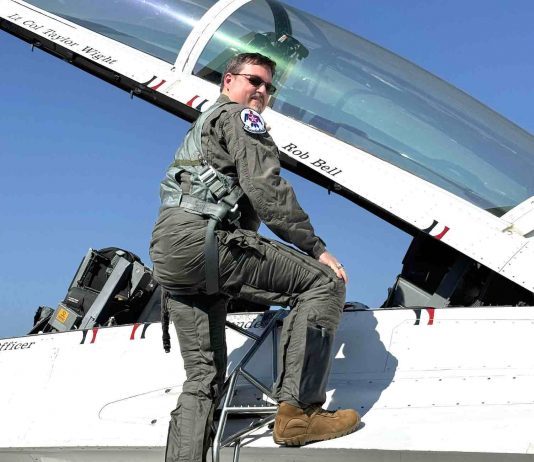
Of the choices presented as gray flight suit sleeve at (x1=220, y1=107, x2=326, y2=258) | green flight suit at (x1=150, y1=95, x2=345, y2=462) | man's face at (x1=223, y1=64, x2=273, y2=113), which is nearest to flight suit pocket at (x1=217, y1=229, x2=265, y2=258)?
green flight suit at (x1=150, y1=95, x2=345, y2=462)

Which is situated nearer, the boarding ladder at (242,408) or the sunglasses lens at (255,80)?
the boarding ladder at (242,408)

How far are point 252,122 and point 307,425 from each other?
1.35m

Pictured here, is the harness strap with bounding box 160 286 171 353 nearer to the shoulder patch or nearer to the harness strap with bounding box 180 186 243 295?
the harness strap with bounding box 180 186 243 295

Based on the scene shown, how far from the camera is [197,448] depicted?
3418 mm

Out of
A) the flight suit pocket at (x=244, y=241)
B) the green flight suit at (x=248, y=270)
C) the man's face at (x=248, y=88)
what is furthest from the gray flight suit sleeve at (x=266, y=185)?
the man's face at (x=248, y=88)

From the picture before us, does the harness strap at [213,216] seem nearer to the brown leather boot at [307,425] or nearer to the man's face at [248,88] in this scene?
the man's face at [248,88]

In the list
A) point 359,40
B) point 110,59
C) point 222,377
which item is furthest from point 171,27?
point 222,377

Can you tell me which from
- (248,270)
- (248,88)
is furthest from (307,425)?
(248,88)

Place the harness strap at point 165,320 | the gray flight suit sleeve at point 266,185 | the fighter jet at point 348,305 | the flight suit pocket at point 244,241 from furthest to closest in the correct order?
the harness strap at point 165,320 < the fighter jet at point 348,305 < the flight suit pocket at point 244,241 < the gray flight suit sleeve at point 266,185

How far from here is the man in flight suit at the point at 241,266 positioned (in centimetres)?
336

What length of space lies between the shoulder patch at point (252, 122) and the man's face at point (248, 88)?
0.73 feet

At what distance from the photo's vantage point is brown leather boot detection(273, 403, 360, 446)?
3.36m

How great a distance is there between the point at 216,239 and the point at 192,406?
78 cm

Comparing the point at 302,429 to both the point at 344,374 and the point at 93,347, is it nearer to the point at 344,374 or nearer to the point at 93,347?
the point at 344,374
